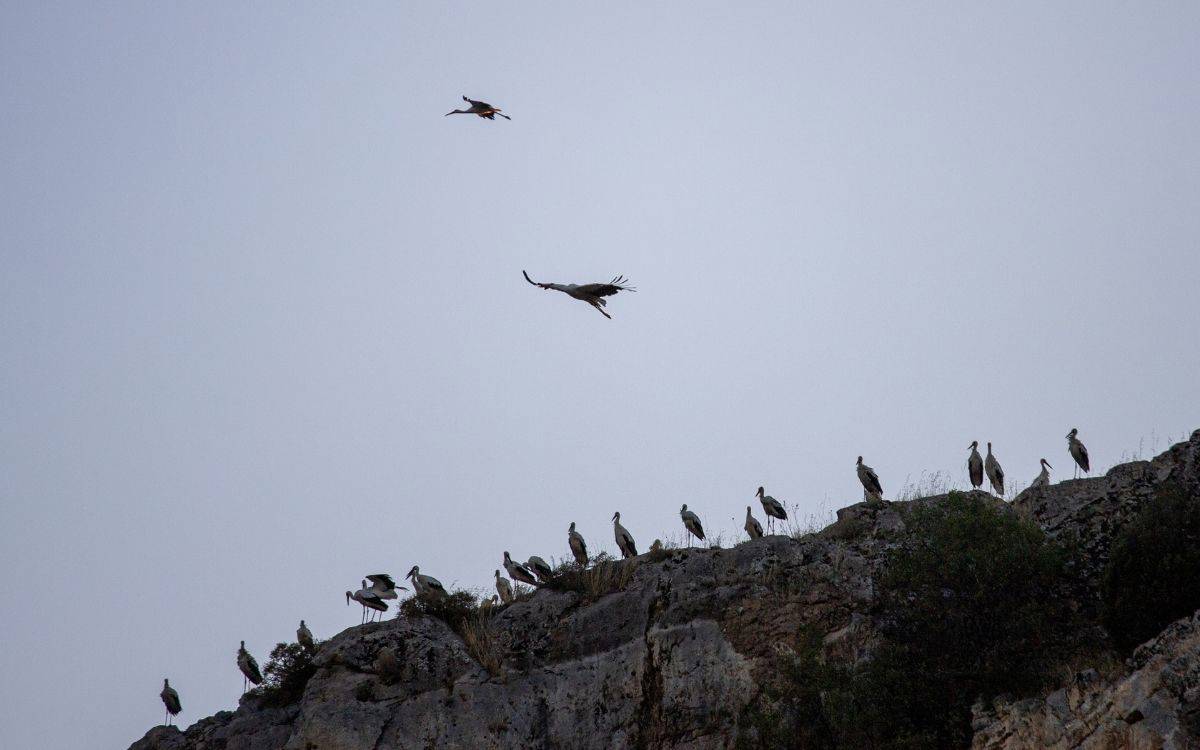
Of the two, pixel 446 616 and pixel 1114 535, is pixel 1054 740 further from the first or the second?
pixel 446 616

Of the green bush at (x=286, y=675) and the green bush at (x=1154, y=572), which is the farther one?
the green bush at (x=286, y=675)

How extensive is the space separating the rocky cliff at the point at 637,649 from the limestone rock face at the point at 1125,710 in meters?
3.80

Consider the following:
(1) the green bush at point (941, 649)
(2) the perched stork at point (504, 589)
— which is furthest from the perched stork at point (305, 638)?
(1) the green bush at point (941, 649)

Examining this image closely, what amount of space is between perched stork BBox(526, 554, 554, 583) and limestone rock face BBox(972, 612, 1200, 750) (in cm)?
1198

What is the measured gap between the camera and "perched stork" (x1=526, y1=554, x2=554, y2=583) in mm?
28766

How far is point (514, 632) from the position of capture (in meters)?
27.3

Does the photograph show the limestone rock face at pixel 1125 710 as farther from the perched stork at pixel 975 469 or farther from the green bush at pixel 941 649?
the perched stork at pixel 975 469

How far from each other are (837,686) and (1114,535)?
260 inches

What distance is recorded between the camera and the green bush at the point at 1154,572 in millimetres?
19844

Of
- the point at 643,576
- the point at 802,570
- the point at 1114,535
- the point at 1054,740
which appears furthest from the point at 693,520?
the point at 1054,740

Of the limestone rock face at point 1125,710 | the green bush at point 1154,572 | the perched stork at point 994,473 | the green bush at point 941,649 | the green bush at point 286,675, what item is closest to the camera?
the limestone rock face at point 1125,710

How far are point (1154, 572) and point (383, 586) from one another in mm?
19014

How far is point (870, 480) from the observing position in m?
30.7

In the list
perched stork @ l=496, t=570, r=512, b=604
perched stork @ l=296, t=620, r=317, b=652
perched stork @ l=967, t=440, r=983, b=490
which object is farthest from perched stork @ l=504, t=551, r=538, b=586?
perched stork @ l=967, t=440, r=983, b=490
